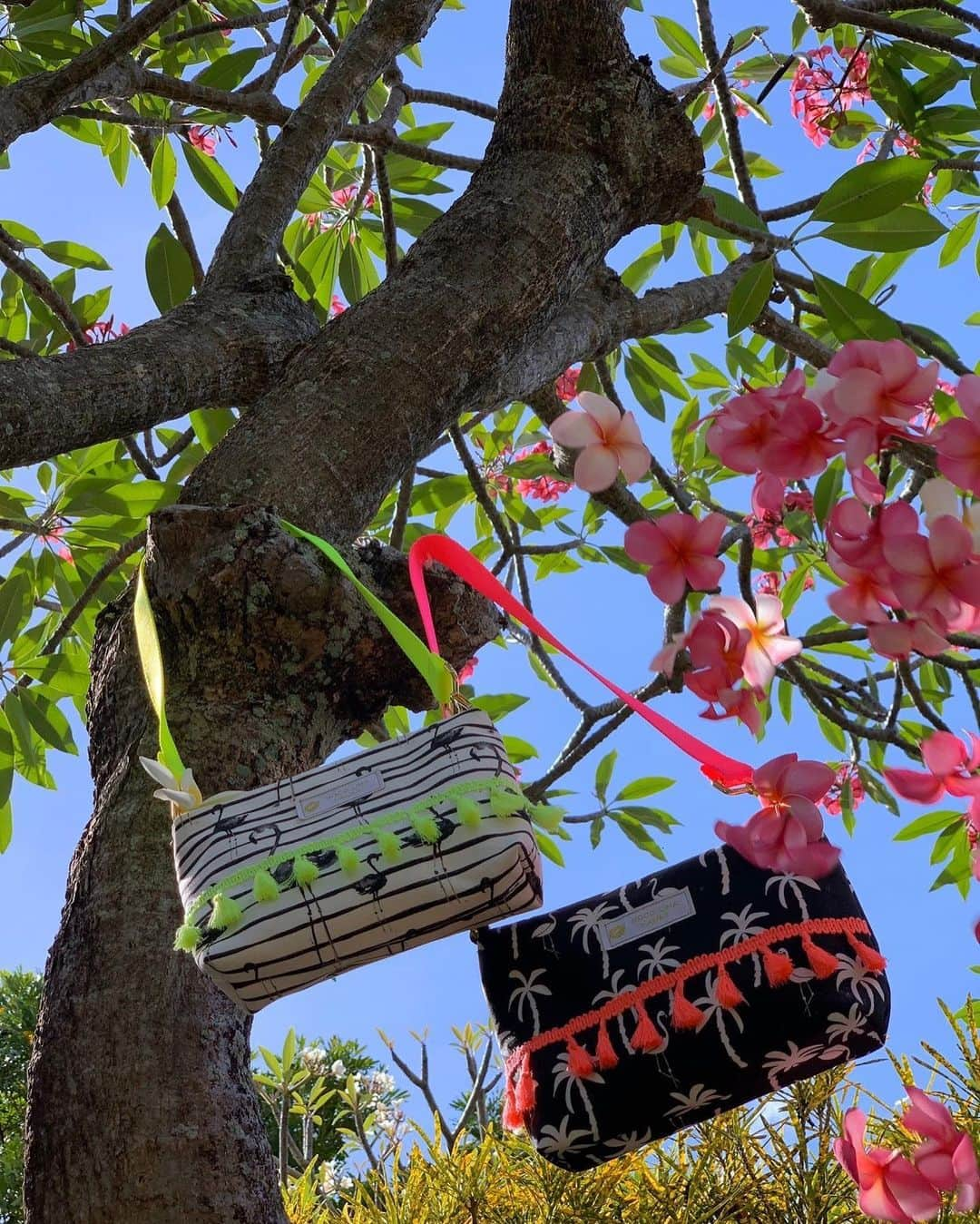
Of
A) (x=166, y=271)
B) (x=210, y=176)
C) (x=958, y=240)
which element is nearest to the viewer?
(x=166, y=271)

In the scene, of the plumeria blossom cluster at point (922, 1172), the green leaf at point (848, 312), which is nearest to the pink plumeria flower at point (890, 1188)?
the plumeria blossom cluster at point (922, 1172)

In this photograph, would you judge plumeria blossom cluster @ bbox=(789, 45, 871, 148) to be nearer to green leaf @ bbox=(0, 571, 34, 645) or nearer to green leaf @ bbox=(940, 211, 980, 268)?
green leaf @ bbox=(940, 211, 980, 268)

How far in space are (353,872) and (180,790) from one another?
6.1 inches

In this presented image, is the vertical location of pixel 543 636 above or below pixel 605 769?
below

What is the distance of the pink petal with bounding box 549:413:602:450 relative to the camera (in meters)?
0.83

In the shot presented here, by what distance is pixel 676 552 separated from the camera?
2.54 ft

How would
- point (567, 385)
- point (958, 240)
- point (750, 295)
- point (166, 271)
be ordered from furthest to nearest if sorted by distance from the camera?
point (567, 385) < point (958, 240) < point (166, 271) < point (750, 295)

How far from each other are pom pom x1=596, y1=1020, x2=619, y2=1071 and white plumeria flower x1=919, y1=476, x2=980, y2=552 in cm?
45

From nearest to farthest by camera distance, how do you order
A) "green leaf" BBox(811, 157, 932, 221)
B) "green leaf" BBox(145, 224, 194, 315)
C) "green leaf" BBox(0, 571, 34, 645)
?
"green leaf" BBox(811, 157, 932, 221) → "green leaf" BBox(145, 224, 194, 315) → "green leaf" BBox(0, 571, 34, 645)

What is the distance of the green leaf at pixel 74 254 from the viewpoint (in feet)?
7.19

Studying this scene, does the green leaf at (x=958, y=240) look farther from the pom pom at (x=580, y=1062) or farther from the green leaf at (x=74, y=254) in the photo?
the pom pom at (x=580, y=1062)

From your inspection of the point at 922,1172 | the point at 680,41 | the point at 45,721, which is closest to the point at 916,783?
the point at 922,1172

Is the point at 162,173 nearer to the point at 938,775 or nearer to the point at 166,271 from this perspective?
the point at 166,271

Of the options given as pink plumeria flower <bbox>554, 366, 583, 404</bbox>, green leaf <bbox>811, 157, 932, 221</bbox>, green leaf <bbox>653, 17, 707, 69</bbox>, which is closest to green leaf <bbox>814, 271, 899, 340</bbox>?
green leaf <bbox>811, 157, 932, 221</bbox>
